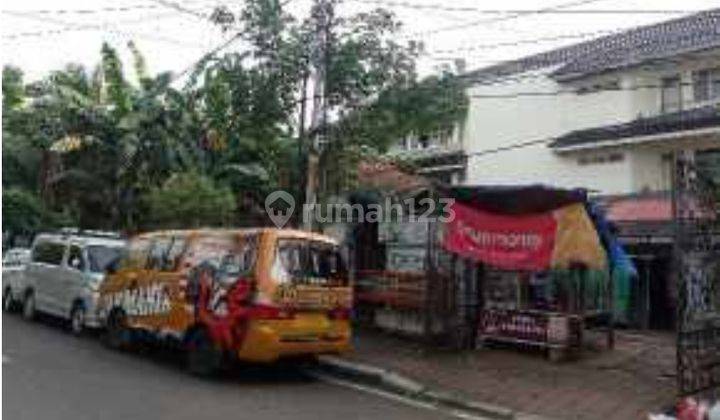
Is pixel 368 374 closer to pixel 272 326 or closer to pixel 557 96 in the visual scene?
pixel 272 326

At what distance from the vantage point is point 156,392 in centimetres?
1203

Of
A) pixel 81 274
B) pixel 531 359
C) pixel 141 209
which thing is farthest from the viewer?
pixel 141 209

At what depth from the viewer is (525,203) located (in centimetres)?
1491

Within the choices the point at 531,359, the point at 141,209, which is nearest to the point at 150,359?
the point at 531,359

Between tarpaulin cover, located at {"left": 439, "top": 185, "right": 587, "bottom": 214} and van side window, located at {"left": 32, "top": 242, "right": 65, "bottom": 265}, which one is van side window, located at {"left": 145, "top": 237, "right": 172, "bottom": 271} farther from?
van side window, located at {"left": 32, "top": 242, "right": 65, "bottom": 265}

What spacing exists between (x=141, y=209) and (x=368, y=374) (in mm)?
13480

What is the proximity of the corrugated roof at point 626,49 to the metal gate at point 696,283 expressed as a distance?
1396cm

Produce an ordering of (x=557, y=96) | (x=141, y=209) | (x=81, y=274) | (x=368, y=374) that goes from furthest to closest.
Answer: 1. (x=557, y=96)
2. (x=141, y=209)
3. (x=81, y=274)
4. (x=368, y=374)

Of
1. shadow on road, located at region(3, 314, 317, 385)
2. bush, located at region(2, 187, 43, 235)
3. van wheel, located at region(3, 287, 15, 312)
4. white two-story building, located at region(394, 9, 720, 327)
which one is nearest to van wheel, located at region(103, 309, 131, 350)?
shadow on road, located at region(3, 314, 317, 385)

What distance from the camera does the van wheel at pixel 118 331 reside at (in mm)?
15719

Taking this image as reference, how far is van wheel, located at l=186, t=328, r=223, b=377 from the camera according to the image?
13211 millimetres

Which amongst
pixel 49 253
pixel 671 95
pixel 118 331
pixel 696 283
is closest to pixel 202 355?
pixel 118 331

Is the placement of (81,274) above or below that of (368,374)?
above

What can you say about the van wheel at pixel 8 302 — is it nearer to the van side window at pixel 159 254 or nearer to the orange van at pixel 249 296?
the van side window at pixel 159 254
